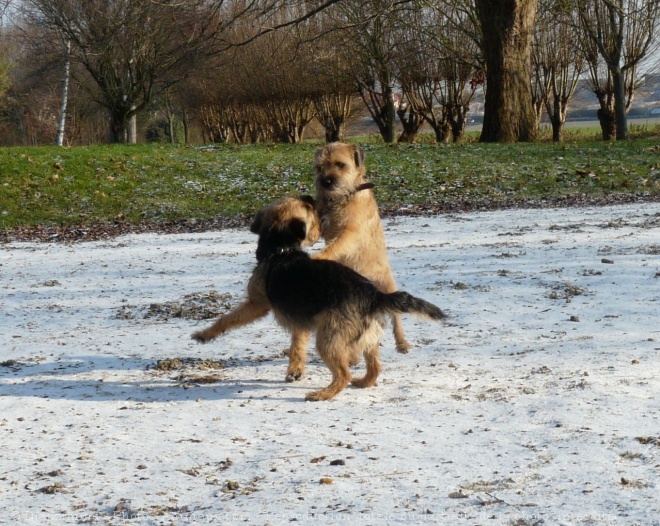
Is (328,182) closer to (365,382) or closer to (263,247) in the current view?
(263,247)

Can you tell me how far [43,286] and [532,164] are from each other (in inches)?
490

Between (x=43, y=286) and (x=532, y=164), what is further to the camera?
(x=532, y=164)

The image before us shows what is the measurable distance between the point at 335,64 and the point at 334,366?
27922 millimetres

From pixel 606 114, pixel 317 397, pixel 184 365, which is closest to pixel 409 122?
pixel 606 114

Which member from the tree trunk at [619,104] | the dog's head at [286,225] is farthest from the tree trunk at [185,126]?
the dog's head at [286,225]

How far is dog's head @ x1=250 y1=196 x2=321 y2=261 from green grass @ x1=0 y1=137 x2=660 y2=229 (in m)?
9.70

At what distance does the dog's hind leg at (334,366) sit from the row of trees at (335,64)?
19.9 meters

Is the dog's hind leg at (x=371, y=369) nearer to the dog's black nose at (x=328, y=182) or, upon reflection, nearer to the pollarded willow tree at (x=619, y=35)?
the dog's black nose at (x=328, y=182)

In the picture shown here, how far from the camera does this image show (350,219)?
6.05 m

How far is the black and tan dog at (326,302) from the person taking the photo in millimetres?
5059

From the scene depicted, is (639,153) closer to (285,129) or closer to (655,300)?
(655,300)

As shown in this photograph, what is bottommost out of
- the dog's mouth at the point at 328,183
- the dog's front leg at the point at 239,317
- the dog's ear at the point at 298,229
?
the dog's front leg at the point at 239,317

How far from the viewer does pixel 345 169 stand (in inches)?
246

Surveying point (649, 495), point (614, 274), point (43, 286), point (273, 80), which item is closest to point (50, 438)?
point (649, 495)
